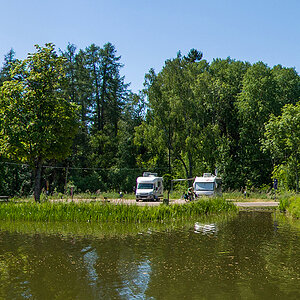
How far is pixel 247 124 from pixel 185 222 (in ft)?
124

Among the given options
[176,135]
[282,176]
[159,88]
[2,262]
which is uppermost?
[159,88]

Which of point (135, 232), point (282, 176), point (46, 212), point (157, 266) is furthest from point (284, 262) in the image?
point (282, 176)

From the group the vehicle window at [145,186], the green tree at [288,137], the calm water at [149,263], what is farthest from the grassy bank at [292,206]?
the vehicle window at [145,186]

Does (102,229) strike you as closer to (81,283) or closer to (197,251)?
(197,251)

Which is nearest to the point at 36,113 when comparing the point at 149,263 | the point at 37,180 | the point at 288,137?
the point at 37,180

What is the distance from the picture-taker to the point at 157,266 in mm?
11242

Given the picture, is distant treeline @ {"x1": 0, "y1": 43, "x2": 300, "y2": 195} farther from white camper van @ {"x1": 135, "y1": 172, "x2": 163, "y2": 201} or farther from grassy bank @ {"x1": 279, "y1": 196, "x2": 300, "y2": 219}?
grassy bank @ {"x1": 279, "y1": 196, "x2": 300, "y2": 219}

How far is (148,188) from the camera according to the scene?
1688 inches

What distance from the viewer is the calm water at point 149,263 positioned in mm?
8867

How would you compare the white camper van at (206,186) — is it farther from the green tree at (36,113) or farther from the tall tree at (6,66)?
the tall tree at (6,66)

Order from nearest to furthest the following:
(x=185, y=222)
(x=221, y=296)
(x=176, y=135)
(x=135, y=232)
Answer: (x=221, y=296), (x=135, y=232), (x=185, y=222), (x=176, y=135)

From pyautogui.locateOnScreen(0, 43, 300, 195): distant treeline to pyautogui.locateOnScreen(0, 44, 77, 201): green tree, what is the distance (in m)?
12.1

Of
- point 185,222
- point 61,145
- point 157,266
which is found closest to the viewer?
point 157,266

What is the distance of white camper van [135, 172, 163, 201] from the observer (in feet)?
138
